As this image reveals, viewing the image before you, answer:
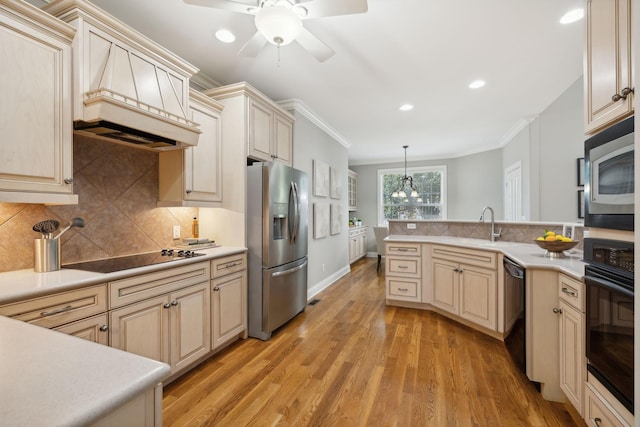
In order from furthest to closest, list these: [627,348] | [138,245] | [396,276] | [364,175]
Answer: [364,175]
[396,276]
[138,245]
[627,348]

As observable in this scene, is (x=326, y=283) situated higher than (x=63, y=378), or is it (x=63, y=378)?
(x=63, y=378)

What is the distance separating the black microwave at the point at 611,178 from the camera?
1.17 metres

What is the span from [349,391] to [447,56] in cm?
296

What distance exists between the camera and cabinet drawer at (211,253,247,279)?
239 centimetres

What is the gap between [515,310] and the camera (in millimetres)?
2188

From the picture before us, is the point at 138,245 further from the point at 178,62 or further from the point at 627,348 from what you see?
the point at 627,348

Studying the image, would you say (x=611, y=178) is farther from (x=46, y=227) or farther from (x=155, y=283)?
(x=46, y=227)

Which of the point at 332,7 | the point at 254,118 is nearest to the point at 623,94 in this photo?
the point at 332,7

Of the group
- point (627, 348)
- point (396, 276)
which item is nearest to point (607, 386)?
point (627, 348)

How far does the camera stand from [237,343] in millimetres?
2682

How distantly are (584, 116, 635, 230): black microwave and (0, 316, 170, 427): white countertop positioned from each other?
1776mm

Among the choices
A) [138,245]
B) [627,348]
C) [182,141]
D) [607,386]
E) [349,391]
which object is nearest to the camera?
[627,348]

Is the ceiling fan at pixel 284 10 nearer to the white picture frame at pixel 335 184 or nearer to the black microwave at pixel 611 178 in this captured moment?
the black microwave at pixel 611 178

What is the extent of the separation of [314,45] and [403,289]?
289cm
